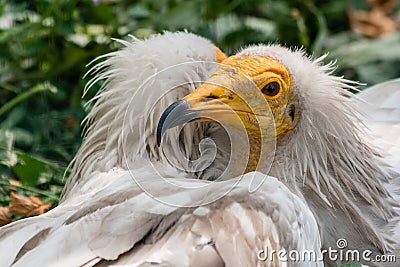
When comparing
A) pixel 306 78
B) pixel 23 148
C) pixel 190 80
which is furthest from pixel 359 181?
pixel 23 148

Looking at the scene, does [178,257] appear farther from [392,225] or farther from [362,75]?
[362,75]

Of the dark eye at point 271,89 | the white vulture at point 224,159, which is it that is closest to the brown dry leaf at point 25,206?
the white vulture at point 224,159

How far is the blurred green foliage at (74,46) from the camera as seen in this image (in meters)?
3.86

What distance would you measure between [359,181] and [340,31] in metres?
2.82

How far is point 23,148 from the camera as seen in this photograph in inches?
154

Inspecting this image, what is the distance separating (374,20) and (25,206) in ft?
10.8

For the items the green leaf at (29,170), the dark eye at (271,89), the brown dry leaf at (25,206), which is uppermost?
the dark eye at (271,89)

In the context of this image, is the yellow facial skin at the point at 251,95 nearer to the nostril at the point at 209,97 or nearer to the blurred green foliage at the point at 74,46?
the nostril at the point at 209,97

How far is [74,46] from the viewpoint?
14.0ft

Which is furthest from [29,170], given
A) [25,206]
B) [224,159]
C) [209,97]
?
[209,97]

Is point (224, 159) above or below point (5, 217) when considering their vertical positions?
above

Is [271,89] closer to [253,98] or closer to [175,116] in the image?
[253,98]

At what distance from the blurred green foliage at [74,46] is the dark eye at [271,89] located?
104cm

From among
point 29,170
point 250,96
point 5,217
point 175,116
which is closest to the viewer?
point 175,116
